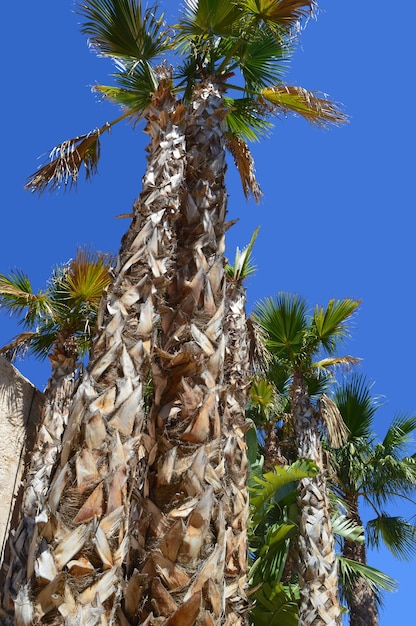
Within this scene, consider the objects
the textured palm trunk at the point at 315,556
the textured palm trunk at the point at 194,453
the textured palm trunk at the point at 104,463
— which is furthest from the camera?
the textured palm trunk at the point at 315,556

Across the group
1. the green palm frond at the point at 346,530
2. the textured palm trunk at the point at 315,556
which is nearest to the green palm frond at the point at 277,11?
the textured palm trunk at the point at 315,556

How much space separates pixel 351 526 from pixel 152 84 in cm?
770

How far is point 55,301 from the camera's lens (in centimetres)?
734

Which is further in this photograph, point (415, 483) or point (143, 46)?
point (415, 483)

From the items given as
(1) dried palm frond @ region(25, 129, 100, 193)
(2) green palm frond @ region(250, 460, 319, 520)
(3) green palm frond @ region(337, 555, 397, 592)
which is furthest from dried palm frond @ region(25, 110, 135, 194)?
(3) green palm frond @ region(337, 555, 397, 592)

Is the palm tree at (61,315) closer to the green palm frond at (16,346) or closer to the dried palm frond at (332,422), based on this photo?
the green palm frond at (16,346)

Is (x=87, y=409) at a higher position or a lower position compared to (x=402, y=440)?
lower

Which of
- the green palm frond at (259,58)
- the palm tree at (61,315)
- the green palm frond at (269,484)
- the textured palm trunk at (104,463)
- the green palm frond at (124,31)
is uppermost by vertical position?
the green palm frond at (259,58)

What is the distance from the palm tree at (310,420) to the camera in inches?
291

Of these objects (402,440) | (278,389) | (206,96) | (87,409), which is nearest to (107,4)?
(206,96)

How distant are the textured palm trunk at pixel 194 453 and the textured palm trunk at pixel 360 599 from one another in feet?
22.7

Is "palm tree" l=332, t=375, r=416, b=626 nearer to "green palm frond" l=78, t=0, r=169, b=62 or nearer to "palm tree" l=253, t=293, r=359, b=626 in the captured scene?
"palm tree" l=253, t=293, r=359, b=626

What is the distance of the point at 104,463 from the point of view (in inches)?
99.7

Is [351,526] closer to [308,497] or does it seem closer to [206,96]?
[308,497]
